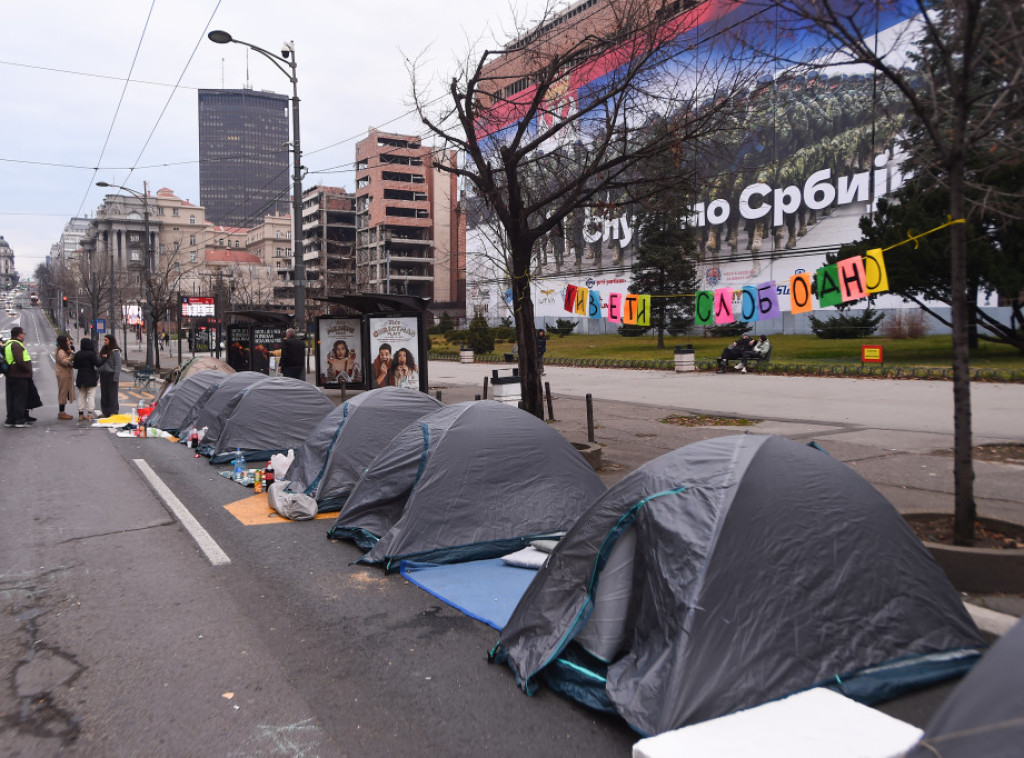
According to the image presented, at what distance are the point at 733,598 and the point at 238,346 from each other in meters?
21.5

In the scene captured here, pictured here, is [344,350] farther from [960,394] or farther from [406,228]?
[406,228]

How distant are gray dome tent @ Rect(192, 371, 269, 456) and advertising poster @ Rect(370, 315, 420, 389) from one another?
3390 mm

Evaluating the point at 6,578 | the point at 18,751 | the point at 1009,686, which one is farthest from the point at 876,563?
the point at 6,578

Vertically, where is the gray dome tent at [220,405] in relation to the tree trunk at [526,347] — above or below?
below

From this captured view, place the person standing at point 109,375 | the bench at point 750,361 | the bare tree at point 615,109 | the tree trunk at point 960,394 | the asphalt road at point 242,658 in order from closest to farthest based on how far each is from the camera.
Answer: the asphalt road at point 242,658, the tree trunk at point 960,394, the bare tree at point 615,109, the person standing at point 109,375, the bench at point 750,361

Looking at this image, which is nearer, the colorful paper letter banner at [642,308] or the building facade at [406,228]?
the colorful paper letter banner at [642,308]

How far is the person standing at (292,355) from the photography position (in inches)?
659

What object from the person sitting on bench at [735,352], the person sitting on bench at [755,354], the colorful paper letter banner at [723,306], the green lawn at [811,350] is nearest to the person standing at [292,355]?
the colorful paper letter banner at [723,306]

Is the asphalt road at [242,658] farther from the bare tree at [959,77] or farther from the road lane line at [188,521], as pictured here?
the bare tree at [959,77]

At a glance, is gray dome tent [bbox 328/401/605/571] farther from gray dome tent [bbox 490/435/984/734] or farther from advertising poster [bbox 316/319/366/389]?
advertising poster [bbox 316/319/366/389]

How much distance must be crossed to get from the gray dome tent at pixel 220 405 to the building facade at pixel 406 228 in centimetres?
7438

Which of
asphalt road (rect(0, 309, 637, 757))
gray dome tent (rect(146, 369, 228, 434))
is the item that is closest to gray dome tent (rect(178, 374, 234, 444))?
gray dome tent (rect(146, 369, 228, 434))

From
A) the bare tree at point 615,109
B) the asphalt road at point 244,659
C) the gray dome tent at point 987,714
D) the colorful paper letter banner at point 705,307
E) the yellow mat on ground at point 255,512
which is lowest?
the yellow mat on ground at point 255,512

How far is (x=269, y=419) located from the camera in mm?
11055
